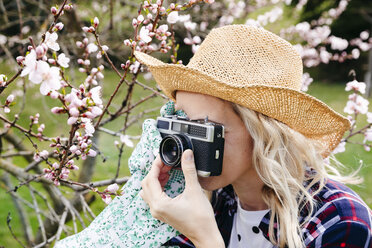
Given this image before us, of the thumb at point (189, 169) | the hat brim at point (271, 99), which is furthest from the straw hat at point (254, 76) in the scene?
the thumb at point (189, 169)

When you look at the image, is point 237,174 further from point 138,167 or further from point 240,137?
point 138,167

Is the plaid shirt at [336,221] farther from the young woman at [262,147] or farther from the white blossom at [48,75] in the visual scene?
the white blossom at [48,75]

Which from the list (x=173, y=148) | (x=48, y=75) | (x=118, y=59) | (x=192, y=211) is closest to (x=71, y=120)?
(x=48, y=75)

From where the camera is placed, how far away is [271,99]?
119cm

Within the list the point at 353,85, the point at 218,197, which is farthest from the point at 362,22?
the point at 218,197

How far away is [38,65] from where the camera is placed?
92 centimetres

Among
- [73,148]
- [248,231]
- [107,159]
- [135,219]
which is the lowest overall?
[248,231]

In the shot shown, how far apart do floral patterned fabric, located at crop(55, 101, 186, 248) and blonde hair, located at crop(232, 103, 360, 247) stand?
283mm

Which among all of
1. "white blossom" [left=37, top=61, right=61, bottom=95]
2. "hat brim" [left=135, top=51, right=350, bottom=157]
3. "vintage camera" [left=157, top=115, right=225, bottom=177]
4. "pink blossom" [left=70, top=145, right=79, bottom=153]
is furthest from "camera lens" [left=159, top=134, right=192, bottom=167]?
"white blossom" [left=37, top=61, right=61, bottom=95]

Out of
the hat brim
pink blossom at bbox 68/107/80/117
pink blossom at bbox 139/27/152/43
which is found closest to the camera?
pink blossom at bbox 68/107/80/117

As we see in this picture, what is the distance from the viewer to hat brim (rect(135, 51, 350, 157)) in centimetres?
117

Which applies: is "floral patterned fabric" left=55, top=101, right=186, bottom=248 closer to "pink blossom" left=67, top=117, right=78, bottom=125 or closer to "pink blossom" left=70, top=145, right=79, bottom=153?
"pink blossom" left=70, top=145, right=79, bottom=153

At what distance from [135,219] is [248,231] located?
→ 425 mm

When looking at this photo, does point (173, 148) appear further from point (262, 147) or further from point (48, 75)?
point (48, 75)
